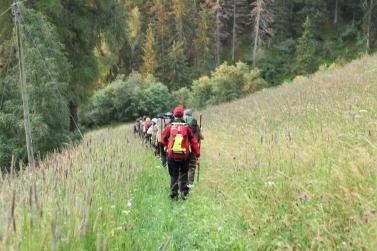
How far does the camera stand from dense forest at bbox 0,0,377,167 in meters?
14.7

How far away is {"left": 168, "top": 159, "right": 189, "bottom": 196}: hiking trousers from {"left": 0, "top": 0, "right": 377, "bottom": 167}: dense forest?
6.98m

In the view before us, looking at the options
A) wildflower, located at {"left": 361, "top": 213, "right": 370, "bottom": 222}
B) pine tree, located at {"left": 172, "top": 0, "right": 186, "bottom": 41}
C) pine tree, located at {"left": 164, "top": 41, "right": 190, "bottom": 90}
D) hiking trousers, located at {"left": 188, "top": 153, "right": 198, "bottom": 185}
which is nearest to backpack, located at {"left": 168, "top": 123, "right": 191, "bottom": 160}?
hiking trousers, located at {"left": 188, "top": 153, "right": 198, "bottom": 185}

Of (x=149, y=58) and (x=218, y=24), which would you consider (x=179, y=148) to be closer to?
(x=149, y=58)

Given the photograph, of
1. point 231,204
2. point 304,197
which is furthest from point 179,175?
point 304,197

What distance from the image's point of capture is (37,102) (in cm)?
1409

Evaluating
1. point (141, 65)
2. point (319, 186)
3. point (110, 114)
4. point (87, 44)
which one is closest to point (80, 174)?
point (319, 186)

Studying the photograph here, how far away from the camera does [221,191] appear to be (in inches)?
260

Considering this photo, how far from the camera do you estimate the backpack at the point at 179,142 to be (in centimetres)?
789

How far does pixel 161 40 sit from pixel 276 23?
18.9 m

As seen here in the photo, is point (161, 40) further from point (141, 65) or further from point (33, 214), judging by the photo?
point (33, 214)

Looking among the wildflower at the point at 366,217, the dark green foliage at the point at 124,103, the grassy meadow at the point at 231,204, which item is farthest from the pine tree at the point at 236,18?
the wildflower at the point at 366,217

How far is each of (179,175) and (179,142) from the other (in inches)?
29.4

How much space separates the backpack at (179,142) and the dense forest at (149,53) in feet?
23.8

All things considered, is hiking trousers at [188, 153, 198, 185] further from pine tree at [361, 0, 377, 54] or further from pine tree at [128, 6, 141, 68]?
pine tree at [361, 0, 377, 54]
